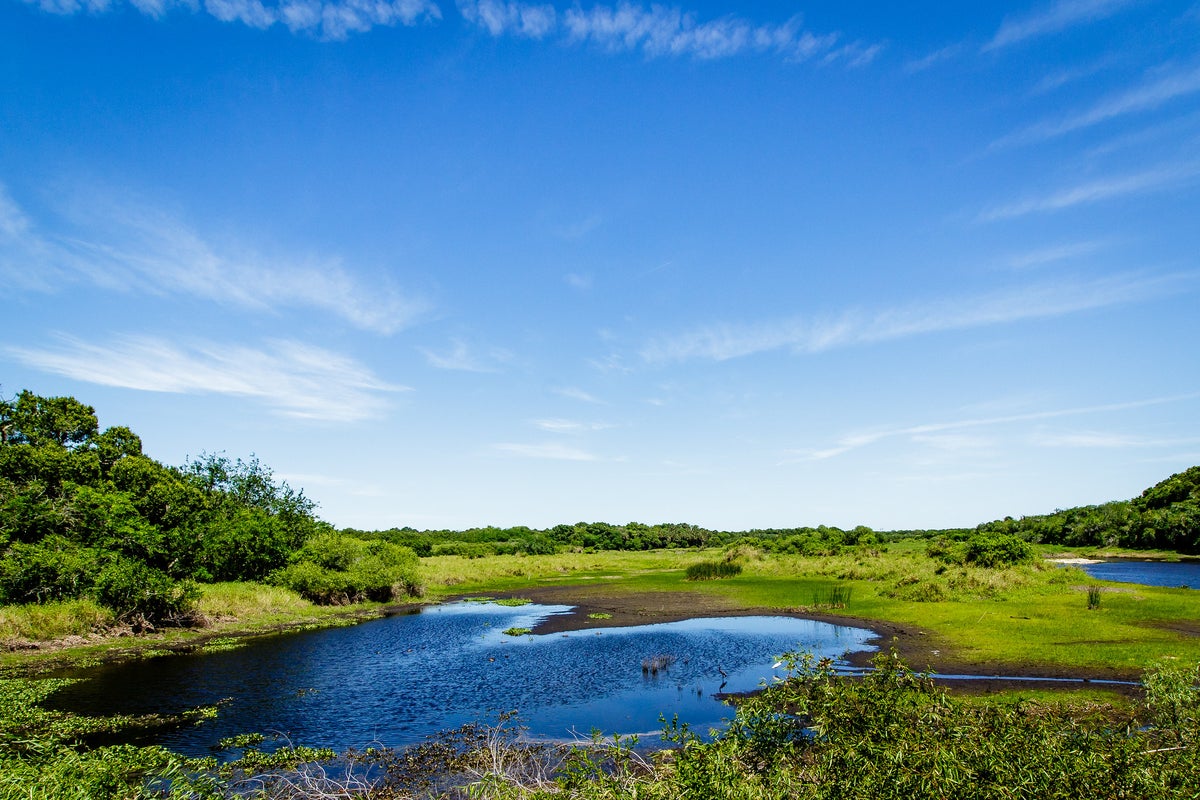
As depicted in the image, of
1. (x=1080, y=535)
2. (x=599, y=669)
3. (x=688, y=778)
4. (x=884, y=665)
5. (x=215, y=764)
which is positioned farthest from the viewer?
(x=1080, y=535)

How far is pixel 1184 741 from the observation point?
412 inches

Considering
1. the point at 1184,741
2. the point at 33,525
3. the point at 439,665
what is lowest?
the point at 439,665

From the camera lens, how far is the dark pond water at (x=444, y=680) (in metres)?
22.6

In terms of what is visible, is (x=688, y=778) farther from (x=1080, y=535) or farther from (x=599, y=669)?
(x=1080, y=535)

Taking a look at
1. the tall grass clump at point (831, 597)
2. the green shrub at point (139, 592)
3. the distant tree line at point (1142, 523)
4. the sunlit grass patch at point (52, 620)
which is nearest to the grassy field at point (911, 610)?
the sunlit grass patch at point (52, 620)

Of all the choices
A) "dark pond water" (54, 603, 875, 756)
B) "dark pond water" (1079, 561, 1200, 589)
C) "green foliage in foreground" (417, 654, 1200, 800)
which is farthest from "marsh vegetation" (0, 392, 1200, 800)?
"dark pond water" (1079, 561, 1200, 589)

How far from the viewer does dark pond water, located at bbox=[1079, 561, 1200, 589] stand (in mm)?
60062

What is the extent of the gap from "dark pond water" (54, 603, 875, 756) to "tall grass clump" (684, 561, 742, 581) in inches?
1395

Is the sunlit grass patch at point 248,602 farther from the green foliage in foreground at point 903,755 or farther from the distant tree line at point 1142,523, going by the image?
the distant tree line at point 1142,523

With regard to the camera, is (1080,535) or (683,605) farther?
(1080,535)

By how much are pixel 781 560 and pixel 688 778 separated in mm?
79846

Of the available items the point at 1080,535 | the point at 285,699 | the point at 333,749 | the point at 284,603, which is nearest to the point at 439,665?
the point at 285,699

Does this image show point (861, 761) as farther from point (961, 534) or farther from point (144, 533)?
point (961, 534)

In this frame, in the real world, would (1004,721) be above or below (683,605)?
above
